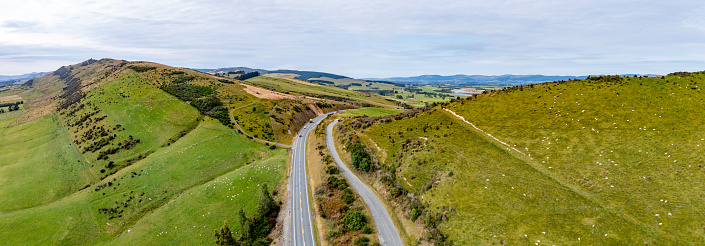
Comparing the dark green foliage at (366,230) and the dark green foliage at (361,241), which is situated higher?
the dark green foliage at (366,230)

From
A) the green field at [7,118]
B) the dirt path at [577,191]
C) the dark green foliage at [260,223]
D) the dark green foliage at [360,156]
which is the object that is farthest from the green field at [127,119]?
the dirt path at [577,191]

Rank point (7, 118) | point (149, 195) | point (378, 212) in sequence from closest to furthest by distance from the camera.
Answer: point (378, 212), point (149, 195), point (7, 118)

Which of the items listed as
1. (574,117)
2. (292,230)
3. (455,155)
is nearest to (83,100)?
(292,230)

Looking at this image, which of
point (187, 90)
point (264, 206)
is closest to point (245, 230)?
point (264, 206)

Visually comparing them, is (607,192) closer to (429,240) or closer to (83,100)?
(429,240)

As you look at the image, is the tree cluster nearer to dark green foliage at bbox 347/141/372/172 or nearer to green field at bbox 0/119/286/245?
green field at bbox 0/119/286/245

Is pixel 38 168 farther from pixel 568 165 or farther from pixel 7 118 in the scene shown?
pixel 568 165

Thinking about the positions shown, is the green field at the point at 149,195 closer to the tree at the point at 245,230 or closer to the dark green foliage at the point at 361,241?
the tree at the point at 245,230
